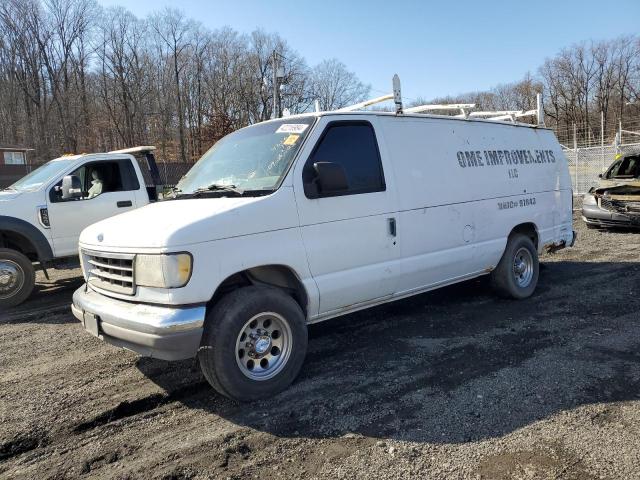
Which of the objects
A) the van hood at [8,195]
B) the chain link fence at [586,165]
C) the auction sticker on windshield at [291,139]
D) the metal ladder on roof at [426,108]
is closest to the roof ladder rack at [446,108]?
the metal ladder on roof at [426,108]

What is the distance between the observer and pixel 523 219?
20.7 feet

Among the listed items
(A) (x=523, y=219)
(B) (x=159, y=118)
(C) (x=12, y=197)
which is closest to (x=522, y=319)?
(A) (x=523, y=219)

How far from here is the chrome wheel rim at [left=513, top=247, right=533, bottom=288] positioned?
646 cm

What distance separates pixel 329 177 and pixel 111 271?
190cm

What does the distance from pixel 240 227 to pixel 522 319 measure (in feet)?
12.1

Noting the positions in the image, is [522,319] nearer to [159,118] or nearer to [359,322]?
[359,322]

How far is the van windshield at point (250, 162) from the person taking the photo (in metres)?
4.11

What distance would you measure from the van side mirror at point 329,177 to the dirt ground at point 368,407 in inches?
63.3

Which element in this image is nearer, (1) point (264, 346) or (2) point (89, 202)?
(1) point (264, 346)

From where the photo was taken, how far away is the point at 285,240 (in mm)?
3914

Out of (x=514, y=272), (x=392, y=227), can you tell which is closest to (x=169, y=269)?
(x=392, y=227)

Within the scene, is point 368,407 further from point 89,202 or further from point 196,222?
point 89,202

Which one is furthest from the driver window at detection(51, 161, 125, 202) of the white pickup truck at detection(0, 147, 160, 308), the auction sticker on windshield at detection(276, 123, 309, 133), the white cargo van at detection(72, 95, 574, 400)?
the auction sticker on windshield at detection(276, 123, 309, 133)

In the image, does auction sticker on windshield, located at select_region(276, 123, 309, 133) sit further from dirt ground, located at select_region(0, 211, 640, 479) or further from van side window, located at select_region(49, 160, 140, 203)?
van side window, located at select_region(49, 160, 140, 203)
